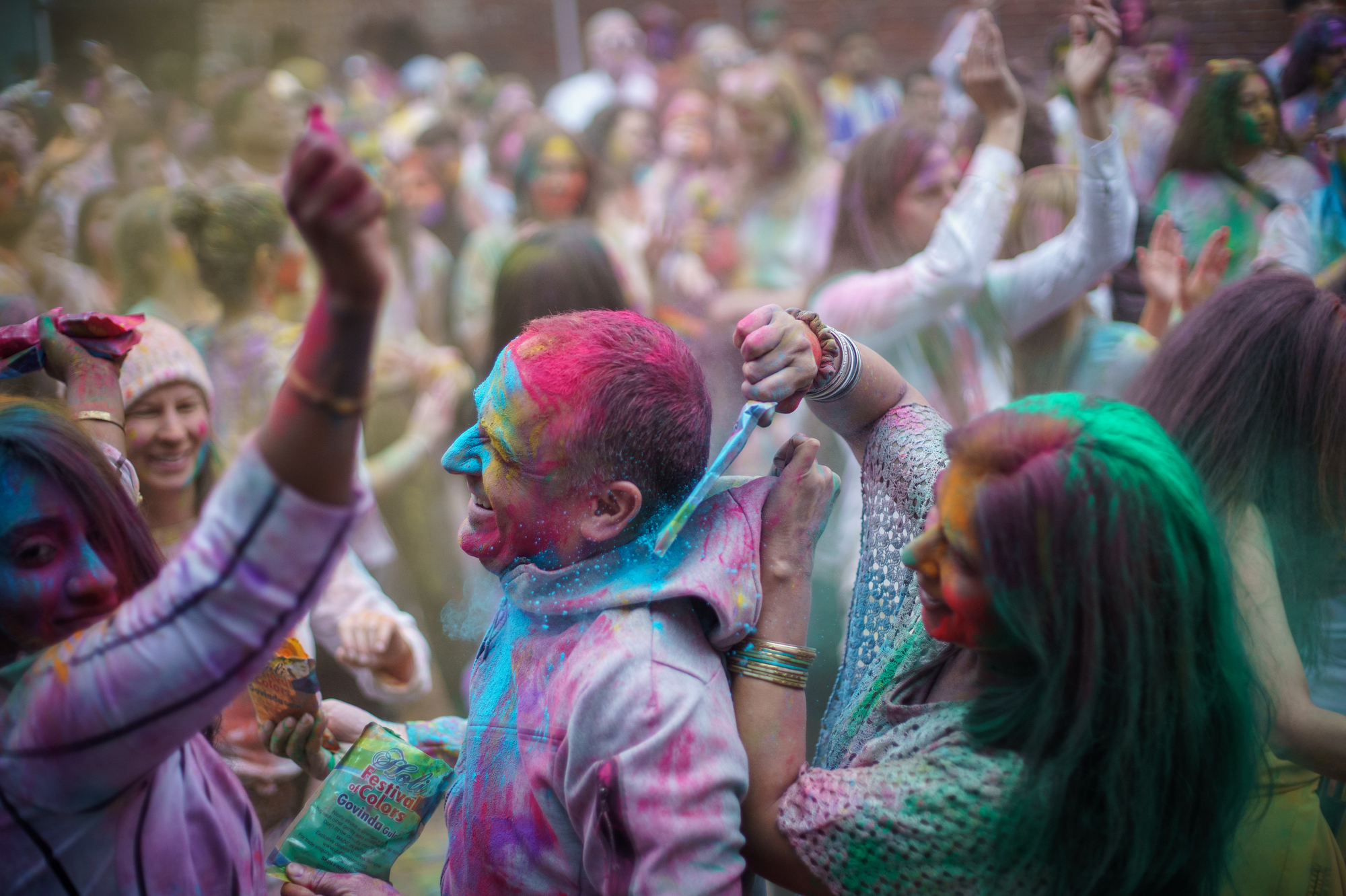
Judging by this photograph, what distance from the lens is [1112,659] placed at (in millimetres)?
1104

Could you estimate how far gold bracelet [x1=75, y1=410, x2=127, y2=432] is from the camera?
167 cm

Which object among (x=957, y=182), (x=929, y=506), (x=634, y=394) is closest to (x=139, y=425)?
(x=634, y=394)

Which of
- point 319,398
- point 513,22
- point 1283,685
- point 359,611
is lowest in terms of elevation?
point 359,611

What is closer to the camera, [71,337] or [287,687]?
[287,687]

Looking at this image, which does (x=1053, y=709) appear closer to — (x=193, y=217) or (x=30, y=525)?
(x=30, y=525)

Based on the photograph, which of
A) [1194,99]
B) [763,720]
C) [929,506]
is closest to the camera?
[763,720]

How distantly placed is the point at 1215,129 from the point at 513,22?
10213 mm

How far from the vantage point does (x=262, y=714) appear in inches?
59.9

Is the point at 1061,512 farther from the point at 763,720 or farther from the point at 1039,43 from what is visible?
Result: the point at 1039,43

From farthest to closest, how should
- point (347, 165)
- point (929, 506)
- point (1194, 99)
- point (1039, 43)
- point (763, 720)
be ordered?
1. point (1039, 43)
2. point (1194, 99)
3. point (929, 506)
4. point (763, 720)
5. point (347, 165)

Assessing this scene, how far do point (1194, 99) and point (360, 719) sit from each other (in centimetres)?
460

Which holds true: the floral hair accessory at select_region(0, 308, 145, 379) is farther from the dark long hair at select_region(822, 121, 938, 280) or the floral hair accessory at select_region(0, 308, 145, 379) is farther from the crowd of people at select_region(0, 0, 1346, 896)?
the dark long hair at select_region(822, 121, 938, 280)

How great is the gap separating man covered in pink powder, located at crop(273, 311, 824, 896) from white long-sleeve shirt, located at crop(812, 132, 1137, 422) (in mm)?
1848

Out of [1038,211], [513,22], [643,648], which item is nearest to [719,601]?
[643,648]
